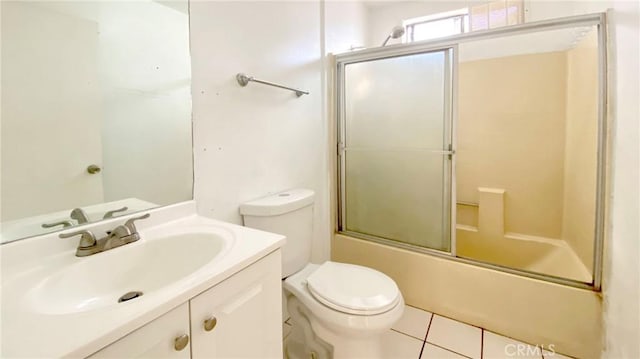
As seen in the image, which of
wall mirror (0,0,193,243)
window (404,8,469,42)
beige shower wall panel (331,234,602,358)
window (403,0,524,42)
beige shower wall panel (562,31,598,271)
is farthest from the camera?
window (404,8,469,42)

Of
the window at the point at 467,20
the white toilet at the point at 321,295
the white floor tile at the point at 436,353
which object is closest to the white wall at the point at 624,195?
the white floor tile at the point at 436,353

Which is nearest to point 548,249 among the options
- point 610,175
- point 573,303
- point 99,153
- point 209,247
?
point 573,303

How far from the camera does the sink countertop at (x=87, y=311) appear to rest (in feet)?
1.50

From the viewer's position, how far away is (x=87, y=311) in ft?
1.73

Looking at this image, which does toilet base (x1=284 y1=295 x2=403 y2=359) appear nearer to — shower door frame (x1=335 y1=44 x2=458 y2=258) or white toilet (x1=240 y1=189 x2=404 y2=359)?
white toilet (x1=240 y1=189 x2=404 y2=359)

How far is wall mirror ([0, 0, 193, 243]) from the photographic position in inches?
29.3

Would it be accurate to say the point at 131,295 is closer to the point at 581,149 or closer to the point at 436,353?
the point at 436,353

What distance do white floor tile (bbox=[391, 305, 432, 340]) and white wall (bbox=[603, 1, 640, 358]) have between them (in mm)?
804

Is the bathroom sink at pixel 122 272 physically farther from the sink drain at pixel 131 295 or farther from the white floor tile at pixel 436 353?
Result: the white floor tile at pixel 436 353

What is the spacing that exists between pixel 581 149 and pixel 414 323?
1.52 m

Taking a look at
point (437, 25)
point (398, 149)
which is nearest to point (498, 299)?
point (398, 149)

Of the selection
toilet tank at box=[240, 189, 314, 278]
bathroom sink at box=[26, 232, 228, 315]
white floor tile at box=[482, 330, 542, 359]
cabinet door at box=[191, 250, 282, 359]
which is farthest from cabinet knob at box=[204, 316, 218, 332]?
white floor tile at box=[482, 330, 542, 359]

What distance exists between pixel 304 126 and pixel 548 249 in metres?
2.04

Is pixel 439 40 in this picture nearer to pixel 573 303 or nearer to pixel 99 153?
pixel 573 303
